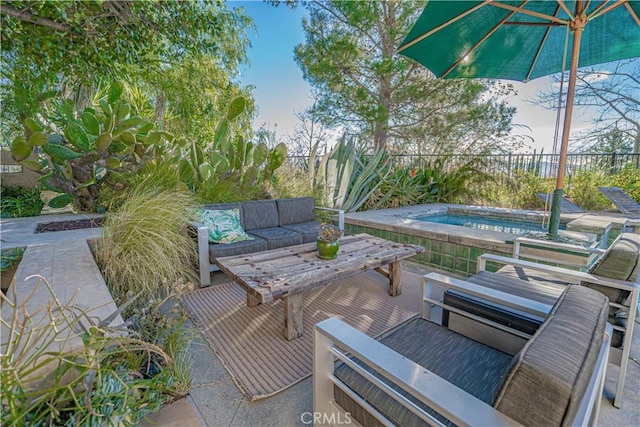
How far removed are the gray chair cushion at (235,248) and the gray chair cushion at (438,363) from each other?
2.11 metres

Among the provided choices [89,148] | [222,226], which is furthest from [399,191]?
[89,148]

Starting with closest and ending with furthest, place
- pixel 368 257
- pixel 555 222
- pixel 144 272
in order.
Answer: pixel 144 272 < pixel 368 257 < pixel 555 222

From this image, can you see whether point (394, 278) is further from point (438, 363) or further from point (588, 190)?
point (588, 190)

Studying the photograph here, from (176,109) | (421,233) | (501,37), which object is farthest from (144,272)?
(176,109)

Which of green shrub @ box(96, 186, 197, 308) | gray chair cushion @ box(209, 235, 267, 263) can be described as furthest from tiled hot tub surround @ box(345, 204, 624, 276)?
green shrub @ box(96, 186, 197, 308)

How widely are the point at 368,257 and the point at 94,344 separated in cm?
214

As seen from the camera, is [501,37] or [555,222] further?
[501,37]

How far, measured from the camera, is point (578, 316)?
0.97 metres

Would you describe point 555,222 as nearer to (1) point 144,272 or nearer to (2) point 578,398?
(2) point 578,398

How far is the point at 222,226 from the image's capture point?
139 inches

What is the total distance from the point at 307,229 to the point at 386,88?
19.4 ft

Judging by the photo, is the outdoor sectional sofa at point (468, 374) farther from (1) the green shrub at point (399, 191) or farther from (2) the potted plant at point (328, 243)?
(1) the green shrub at point (399, 191)

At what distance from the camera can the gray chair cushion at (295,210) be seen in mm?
4332

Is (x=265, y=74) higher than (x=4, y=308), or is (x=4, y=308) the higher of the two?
(x=265, y=74)
